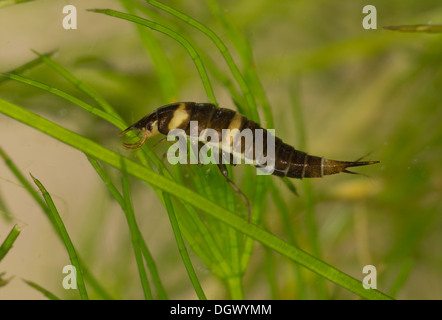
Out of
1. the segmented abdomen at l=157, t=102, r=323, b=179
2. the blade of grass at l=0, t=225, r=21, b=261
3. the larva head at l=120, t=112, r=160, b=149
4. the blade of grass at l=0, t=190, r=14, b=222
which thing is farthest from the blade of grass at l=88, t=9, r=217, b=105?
the blade of grass at l=0, t=190, r=14, b=222

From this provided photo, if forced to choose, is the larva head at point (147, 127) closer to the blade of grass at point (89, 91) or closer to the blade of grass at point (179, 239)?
the blade of grass at point (89, 91)

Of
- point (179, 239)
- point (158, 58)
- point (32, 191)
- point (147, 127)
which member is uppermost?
point (158, 58)

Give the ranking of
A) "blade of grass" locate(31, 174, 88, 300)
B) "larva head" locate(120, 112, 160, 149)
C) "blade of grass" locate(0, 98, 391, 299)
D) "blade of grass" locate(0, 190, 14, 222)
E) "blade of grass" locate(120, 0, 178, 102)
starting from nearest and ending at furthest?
"blade of grass" locate(0, 98, 391, 299) < "blade of grass" locate(31, 174, 88, 300) < "larva head" locate(120, 112, 160, 149) < "blade of grass" locate(120, 0, 178, 102) < "blade of grass" locate(0, 190, 14, 222)

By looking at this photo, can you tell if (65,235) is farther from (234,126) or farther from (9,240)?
(234,126)

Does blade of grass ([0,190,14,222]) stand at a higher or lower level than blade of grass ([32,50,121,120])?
lower

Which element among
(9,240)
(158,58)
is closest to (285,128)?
(158,58)

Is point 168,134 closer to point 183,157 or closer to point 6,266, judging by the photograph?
point 183,157

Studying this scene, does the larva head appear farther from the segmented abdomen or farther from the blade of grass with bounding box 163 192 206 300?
the blade of grass with bounding box 163 192 206 300

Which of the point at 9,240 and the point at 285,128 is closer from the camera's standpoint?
the point at 9,240
